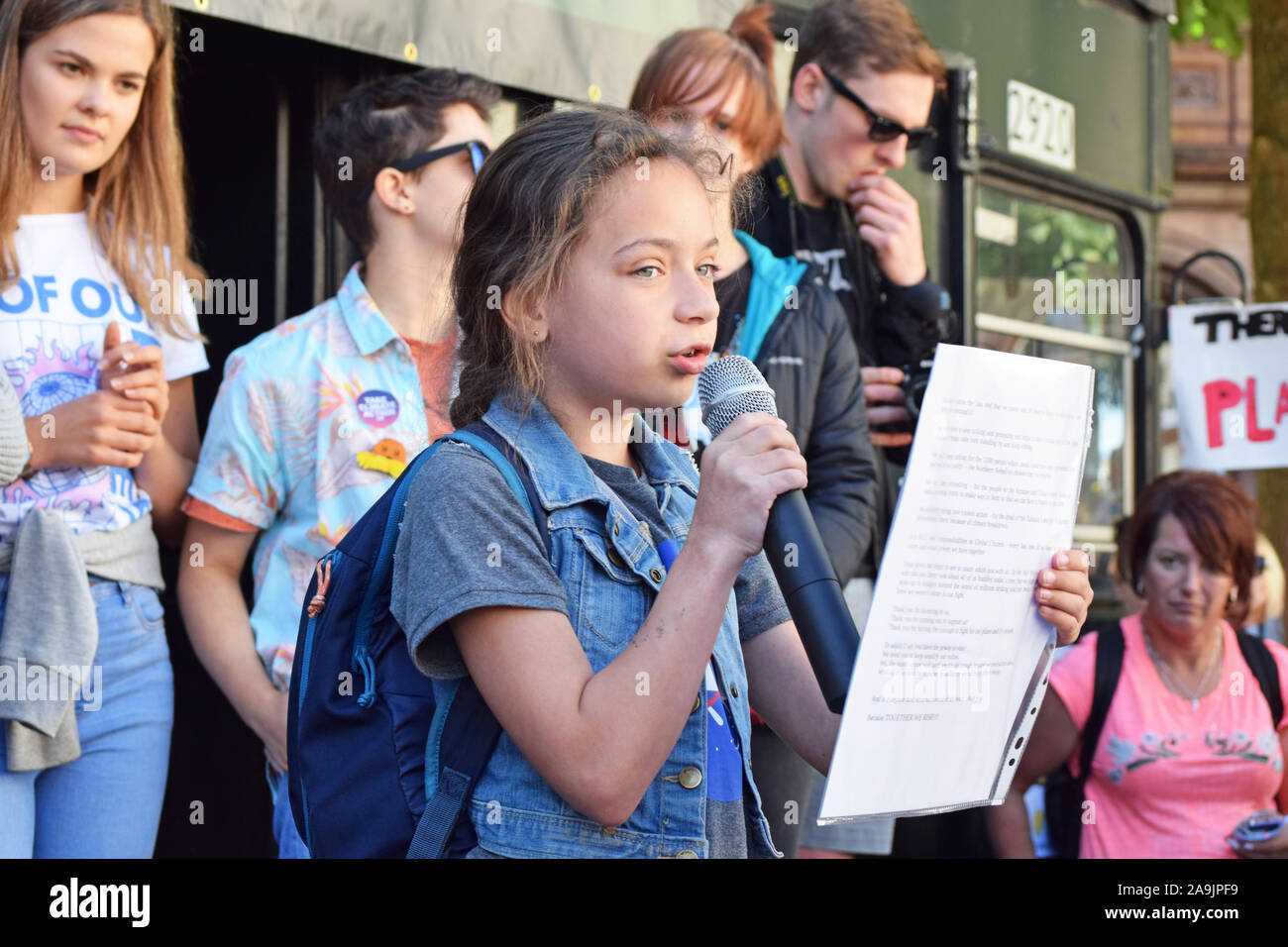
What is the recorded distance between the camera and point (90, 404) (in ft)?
9.04

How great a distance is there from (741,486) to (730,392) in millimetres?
278

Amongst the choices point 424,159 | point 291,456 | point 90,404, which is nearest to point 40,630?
point 90,404

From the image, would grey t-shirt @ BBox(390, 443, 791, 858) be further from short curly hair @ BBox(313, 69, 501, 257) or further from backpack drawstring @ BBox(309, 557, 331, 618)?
short curly hair @ BBox(313, 69, 501, 257)

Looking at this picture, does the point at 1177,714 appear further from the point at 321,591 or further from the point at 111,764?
the point at 321,591

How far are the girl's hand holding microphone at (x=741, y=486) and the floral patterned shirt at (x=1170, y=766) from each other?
8.87 ft

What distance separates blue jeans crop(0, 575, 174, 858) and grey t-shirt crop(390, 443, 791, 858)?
1250 millimetres

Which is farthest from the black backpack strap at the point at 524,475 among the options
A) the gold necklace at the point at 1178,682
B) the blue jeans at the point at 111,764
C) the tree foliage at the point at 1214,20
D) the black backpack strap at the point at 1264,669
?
the tree foliage at the point at 1214,20

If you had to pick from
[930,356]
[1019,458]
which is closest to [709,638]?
[1019,458]

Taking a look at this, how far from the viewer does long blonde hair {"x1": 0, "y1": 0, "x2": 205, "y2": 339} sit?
2904mm

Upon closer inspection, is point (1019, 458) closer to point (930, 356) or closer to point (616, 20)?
point (930, 356)

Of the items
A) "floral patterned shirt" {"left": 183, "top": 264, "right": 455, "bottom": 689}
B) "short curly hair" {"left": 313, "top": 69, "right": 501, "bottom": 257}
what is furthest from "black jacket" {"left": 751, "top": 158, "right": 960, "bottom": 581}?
"floral patterned shirt" {"left": 183, "top": 264, "right": 455, "bottom": 689}

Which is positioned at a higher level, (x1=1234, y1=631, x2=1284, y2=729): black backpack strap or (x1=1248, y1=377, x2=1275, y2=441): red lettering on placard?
(x1=1248, y1=377, x2=1275, y2=441): red lettering on placard

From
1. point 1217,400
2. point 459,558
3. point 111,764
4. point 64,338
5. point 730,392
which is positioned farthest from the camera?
point 1217,400

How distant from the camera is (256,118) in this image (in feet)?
13.7
